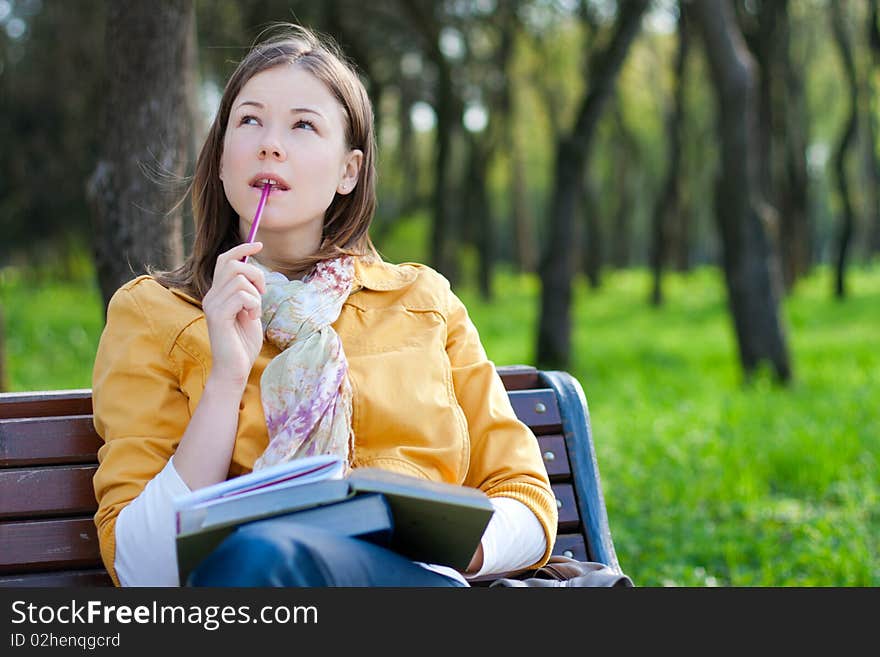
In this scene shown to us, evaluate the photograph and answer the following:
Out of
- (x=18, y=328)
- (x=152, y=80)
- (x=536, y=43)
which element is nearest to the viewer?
(x=152, y=80)

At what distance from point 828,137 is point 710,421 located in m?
26.4

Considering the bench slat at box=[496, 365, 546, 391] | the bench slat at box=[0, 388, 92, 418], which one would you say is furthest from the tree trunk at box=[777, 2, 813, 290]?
the bench slat at box=[0, 388, 92, 418]

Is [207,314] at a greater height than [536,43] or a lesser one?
lesser

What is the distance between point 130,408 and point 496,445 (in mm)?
788

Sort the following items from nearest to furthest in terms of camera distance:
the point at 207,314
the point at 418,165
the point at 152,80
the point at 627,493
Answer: the point at 207,314 → the point at 152,80 → the point at 627,493 → the point at 418,165

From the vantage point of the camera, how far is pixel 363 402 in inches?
97.6

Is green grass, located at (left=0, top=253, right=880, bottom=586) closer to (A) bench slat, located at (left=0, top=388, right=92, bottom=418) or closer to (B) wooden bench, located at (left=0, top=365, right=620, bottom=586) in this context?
(B) wooden bench, located at (left=0, top=365, right=620, bottom=586)

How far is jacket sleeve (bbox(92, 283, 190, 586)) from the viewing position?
2346mm

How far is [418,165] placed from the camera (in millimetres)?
26250

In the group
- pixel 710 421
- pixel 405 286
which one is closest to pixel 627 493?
pixel 710 421

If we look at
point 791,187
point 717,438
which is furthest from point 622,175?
point 717,438

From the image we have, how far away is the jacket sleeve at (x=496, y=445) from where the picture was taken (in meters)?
2.49

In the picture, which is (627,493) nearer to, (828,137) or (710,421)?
(710,421)

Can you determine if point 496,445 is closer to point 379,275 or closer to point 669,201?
point 379,275
